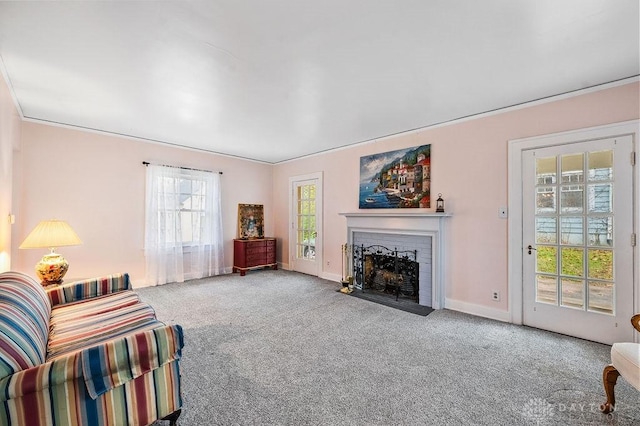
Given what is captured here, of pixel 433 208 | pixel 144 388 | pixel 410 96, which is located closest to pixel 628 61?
pixel 410 96

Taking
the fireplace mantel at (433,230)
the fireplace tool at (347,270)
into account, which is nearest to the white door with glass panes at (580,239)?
the fireplace mantel at (433,230)

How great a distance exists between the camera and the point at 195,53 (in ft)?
6.87

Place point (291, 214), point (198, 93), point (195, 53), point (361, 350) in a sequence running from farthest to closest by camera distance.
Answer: point (291, 214) → point (198, 93) → point (361, 350) → point (195, 53)

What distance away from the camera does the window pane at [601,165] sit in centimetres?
257

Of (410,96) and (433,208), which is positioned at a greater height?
(410,96)

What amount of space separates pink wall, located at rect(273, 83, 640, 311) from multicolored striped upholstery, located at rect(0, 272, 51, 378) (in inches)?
150

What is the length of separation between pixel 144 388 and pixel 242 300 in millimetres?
2440

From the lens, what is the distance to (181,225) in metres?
4.80

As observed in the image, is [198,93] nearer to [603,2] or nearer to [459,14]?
[459,14]

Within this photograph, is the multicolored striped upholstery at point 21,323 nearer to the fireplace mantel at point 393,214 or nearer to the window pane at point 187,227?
the window pane at point 187,227

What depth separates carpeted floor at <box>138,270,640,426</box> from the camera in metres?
1.68

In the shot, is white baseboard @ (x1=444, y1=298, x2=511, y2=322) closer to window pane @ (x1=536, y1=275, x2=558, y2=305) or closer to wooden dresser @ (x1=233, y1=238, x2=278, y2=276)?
window pane @ (x1=536, y1=275, x2=558, y2=305)

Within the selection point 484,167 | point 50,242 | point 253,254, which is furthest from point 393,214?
point 50,242

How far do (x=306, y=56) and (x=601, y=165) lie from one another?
A: 295 centimetres
